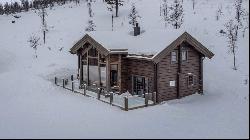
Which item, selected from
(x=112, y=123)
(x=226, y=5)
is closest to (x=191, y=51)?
(x=112, y=123)

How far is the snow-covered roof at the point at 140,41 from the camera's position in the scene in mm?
26594

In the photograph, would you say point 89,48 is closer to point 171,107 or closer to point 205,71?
point 171,107

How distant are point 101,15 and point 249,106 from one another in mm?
56997

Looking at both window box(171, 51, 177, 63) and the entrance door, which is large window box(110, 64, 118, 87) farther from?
window box(171, 51, 177, 63)

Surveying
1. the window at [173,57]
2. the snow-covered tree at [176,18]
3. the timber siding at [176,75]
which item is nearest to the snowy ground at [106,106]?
the timber siding at [176,75]

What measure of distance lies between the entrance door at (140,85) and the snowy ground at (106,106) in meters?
2.76

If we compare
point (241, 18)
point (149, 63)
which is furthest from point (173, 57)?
point (241, 18)

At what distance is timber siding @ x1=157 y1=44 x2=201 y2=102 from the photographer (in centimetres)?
2620

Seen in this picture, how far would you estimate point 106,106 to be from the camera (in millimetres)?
24609

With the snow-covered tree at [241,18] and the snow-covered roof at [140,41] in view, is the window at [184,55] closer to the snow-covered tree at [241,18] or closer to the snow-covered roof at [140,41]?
the snow-covered roof at [140,41]

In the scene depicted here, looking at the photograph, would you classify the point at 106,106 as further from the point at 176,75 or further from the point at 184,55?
the point at 184,55

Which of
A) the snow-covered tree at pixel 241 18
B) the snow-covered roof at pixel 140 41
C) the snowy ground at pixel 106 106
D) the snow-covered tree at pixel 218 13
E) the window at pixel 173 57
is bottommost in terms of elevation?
the snowy ground at pixel 106 106

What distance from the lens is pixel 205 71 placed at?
39.5 m

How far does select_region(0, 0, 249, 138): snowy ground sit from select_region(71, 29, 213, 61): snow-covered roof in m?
4.48
